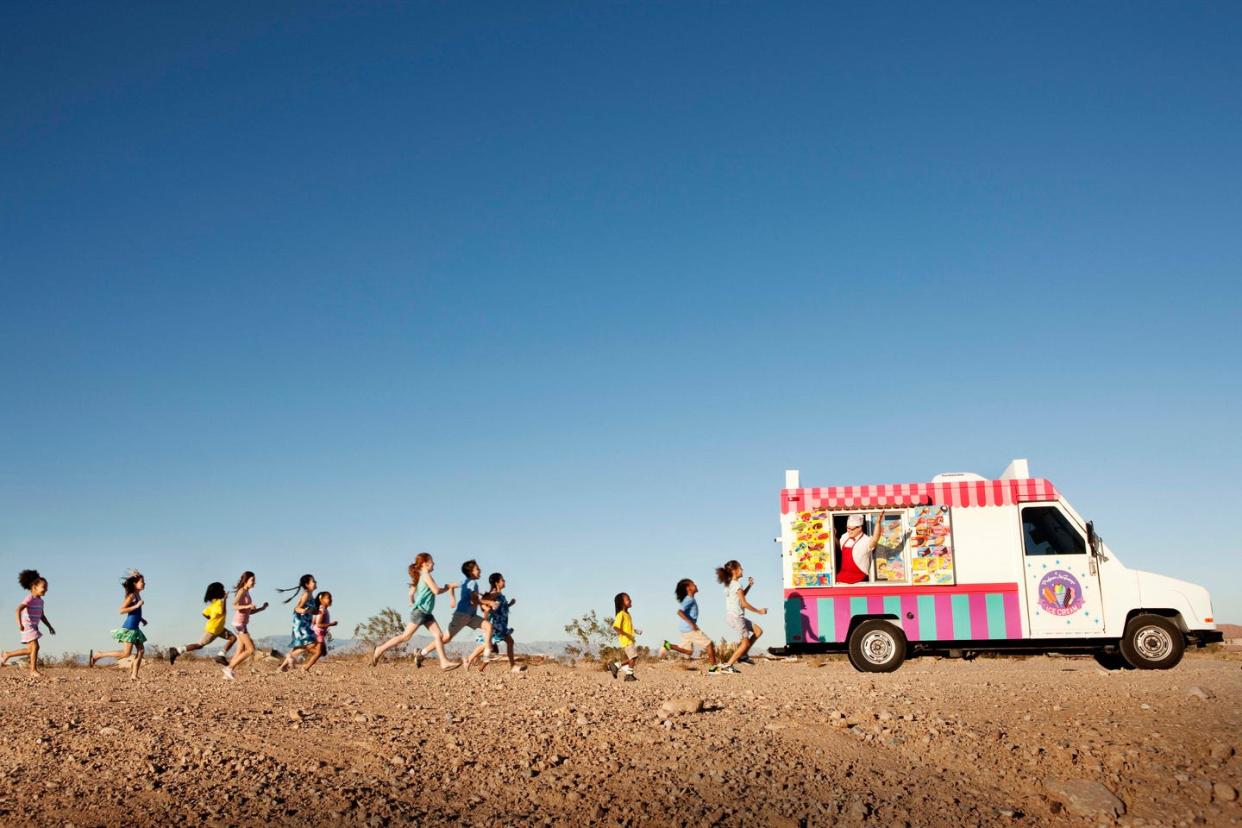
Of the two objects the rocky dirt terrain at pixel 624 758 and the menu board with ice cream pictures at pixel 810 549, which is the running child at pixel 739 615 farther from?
the rocky dirt terrain at pixel 624 758

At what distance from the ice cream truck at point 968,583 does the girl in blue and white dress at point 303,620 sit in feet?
25.1

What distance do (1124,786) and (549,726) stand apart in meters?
4.26

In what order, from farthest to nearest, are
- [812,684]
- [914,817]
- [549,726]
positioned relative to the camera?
[812,684], [549,726], [914,817]

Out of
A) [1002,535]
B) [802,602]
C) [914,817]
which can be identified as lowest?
[914,817]

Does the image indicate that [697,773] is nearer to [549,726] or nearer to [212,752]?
[549,726]

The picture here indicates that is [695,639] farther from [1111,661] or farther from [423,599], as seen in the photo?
[1111,661]

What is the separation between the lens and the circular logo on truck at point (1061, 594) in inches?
574

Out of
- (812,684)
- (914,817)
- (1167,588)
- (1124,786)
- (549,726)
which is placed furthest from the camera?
(1167,588)

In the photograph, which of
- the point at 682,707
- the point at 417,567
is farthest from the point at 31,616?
the point at 682,707

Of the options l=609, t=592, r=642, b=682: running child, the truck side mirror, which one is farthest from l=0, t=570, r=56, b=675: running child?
the truck side mirror

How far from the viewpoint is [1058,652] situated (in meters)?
14.8

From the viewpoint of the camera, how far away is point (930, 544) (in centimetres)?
1498

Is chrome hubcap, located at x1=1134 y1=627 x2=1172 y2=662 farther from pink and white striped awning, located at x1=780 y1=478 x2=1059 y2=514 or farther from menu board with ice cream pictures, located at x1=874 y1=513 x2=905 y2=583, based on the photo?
menu board with ice cream pictures, located at x1=874 y1=513 x2=905 y2=583

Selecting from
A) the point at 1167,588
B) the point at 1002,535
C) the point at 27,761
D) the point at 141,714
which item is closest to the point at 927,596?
the point at 1002,535
